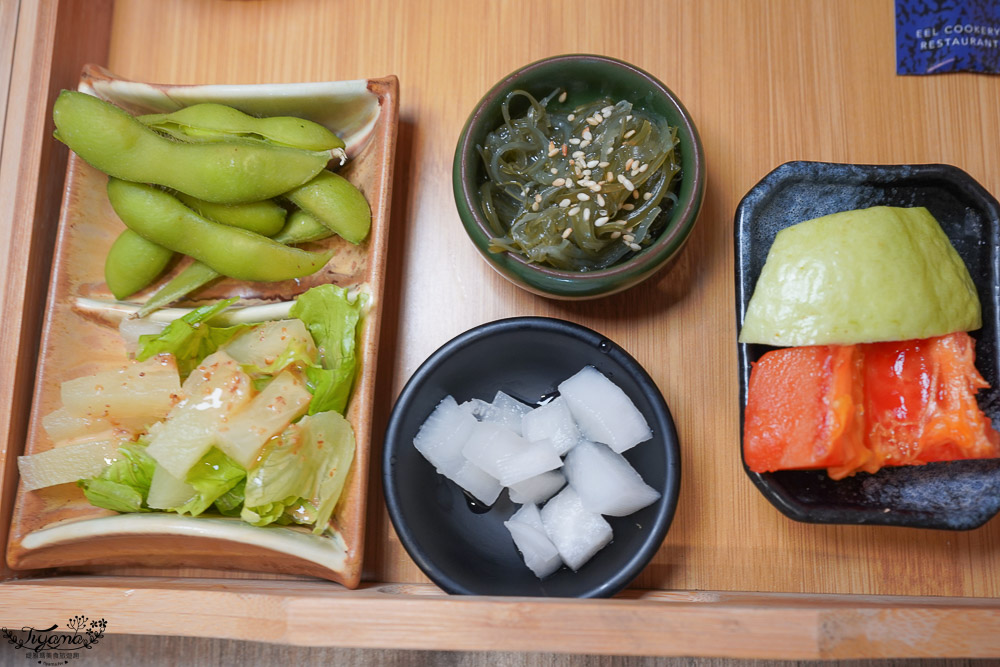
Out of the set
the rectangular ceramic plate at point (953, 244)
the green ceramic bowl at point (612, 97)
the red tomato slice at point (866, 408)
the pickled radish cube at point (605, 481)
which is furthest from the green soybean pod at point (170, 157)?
the red tomato slice at point (866, 408)

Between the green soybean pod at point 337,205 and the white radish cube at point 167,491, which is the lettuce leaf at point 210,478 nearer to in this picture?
the white radish cube at point 167,491

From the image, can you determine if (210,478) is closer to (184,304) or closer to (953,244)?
(184,304)

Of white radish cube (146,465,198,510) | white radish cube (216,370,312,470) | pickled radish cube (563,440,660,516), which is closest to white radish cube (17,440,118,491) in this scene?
white radish cube (146,465,198,510)

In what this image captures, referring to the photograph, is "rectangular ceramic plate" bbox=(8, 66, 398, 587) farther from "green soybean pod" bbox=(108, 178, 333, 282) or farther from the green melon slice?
the green melon slice

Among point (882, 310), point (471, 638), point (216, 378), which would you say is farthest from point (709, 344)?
point (216, 378)

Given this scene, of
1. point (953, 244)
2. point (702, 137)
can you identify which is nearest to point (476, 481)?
point (702, 137)
